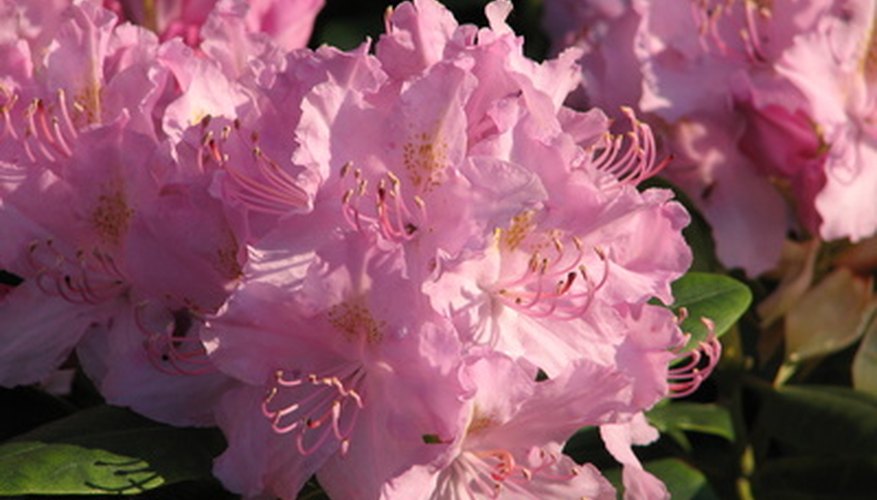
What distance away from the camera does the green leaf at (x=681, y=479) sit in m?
1.38

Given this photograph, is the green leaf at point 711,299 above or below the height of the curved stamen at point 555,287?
below

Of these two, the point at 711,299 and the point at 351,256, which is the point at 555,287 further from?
the point at 711,299

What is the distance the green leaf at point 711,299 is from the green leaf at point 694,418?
186mm

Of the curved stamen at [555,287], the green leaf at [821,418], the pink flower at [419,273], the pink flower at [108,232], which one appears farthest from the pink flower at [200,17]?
the green leaf at [821,418]

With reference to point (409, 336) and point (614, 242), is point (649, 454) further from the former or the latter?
point (409, 336)

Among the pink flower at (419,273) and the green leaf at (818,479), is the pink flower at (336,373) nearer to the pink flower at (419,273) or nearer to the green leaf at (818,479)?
the pink flower at (419,273)

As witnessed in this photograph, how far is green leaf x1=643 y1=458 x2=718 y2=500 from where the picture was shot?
138 centimetres

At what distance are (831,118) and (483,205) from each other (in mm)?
595

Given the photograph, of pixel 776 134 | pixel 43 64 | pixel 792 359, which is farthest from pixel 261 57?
pixel 792 359

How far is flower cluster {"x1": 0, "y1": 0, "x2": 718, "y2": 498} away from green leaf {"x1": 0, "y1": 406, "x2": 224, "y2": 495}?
30 mm

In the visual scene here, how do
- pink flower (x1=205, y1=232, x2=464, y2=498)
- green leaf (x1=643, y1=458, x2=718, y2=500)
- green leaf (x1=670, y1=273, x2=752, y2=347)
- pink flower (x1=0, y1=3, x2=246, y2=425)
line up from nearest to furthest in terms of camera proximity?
pink flower (x1=205, y1=232, x2=464, y2=498) → pink flower (x1=0, y1=3, x2=246, y2=425) → green leaf (x1=670, y1=273, x2=752, y2=347) → green leaf (x1=643, y1=458, x2=718, y2=500)

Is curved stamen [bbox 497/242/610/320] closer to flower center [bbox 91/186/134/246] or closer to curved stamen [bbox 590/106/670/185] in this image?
curved stamen [bbox 590/106/670/185]

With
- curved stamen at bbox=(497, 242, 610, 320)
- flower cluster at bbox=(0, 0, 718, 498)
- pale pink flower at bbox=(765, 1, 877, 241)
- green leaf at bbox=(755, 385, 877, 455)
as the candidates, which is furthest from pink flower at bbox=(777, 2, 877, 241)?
curved stamen at bbox=(497, 242, 610, 320)

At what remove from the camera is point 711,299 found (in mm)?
1301
